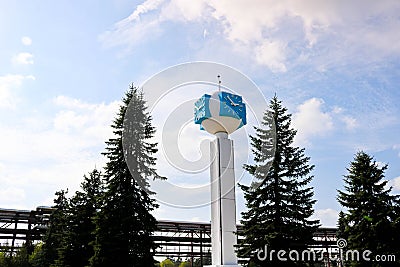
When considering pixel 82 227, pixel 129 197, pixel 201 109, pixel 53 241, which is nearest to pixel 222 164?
pixel 201 109

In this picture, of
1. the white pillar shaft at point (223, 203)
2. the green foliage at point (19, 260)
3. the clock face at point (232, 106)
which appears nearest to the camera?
the white pillar shaft at point (223, 203)

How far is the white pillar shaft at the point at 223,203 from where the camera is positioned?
23.4 m

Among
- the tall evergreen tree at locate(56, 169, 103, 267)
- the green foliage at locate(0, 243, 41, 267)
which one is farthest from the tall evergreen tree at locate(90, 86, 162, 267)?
the green foliage at locate(0, 243, 41, 267)

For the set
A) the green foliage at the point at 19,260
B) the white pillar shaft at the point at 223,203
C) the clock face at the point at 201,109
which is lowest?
the green foliage at the point at 19,260

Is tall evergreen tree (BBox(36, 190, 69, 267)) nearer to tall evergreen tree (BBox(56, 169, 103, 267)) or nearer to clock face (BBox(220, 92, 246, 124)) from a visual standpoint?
tall evergreen tree (BBox(56, 169, 103, 267))

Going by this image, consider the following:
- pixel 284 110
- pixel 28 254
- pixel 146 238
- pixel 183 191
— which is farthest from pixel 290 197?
pixel 28 254

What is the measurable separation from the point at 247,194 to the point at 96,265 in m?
8.79

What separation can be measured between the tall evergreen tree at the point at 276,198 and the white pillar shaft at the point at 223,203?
130cm

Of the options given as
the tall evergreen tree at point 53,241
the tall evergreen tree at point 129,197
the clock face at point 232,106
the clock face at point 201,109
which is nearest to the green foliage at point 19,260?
the tall evergreen tree at point 53,241

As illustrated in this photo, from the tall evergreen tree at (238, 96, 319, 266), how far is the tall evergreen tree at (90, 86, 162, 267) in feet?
17.7

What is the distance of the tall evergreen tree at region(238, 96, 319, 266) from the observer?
20.5 m

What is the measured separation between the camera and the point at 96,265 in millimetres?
20016

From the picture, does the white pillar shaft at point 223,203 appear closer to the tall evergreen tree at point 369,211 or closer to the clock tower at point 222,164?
the clock tower at point 222,164

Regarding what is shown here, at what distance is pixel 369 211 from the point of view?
2370cm
